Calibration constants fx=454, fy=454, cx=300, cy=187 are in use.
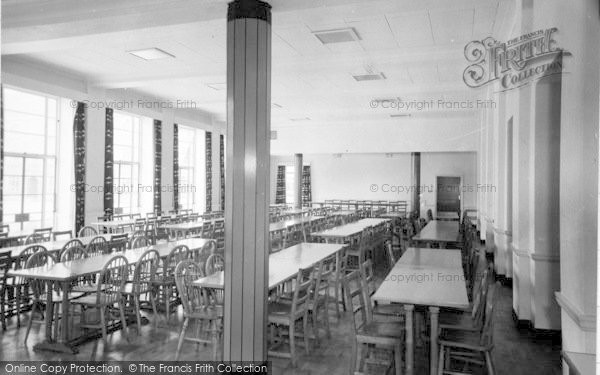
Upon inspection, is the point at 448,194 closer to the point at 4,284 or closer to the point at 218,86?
the point at 218,86

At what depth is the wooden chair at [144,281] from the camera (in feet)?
15.5

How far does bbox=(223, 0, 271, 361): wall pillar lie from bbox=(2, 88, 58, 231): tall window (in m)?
6.76

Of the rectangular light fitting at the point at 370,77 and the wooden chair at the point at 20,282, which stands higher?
the rectangular light fitting at the point at 370,77

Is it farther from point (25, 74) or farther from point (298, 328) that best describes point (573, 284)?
point (25, 74)

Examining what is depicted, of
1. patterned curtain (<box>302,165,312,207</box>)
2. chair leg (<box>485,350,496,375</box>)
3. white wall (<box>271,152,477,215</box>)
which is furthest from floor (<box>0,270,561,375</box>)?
patterned curtain (<box>302,165,312,207</box>)

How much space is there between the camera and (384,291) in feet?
11.7

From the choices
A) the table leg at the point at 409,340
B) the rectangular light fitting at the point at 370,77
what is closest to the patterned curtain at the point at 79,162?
the rectangular light fitting at the point at 370,77

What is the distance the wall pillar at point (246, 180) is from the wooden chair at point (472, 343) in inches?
57.9

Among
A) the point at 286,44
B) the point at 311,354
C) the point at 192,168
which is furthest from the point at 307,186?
the point at 311,354

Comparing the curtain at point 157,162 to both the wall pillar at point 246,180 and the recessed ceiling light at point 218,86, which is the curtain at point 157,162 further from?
the wall pillar at point 246,180

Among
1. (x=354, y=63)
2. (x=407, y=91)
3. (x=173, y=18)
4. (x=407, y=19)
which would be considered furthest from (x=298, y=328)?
(x=407, y=91)

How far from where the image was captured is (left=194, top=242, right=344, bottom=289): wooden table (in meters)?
4.05

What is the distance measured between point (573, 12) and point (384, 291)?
234 centimetres

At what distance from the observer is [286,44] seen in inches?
275
